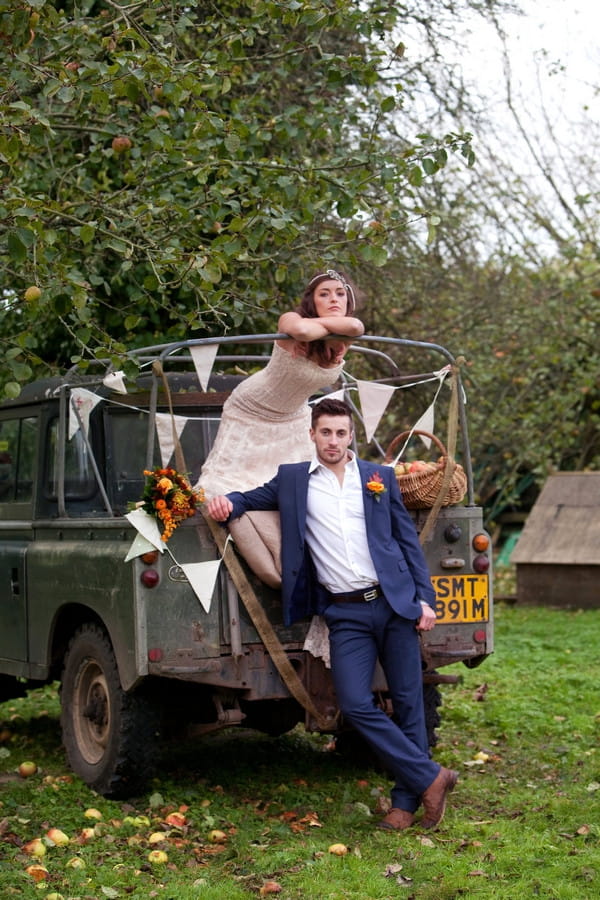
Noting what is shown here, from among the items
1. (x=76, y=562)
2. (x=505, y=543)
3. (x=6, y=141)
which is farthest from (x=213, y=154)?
(x=505, y=543)

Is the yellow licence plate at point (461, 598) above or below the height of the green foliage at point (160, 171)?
below

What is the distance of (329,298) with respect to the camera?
5941 mm

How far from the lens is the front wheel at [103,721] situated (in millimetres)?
5984

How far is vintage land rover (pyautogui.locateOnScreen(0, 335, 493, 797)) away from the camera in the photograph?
5.67 metres

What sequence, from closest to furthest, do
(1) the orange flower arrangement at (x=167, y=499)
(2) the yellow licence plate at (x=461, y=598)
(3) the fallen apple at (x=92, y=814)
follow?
(1) the orange flower arrangement at (x=167, y=499)
(3) the fallen apple at (x=92, y=814)
(2) the yellow licence plate at (x=461, y=598)

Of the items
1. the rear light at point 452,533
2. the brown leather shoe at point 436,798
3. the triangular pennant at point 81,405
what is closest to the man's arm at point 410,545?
the rear light at point 452,533

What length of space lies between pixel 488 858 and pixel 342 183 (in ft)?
13.8

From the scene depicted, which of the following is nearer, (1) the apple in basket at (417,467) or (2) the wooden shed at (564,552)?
(1) the apple in basket at (417,467)

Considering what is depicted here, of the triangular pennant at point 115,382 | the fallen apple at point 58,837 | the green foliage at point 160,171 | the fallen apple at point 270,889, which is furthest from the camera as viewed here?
the triangular pennant at point 115,382

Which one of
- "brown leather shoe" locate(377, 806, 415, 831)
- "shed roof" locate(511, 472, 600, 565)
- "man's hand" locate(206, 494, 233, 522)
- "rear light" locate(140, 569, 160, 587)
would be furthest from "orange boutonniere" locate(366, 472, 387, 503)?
"shed roof" locate(511, 472, 600, 565)

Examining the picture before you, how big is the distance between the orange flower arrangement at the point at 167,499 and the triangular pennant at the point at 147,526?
2cm

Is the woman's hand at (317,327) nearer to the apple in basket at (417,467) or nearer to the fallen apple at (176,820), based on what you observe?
the apple in basket at (417,467)

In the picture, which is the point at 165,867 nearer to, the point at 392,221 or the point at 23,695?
the point at 23,695

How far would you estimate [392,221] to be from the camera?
26.0 ft
